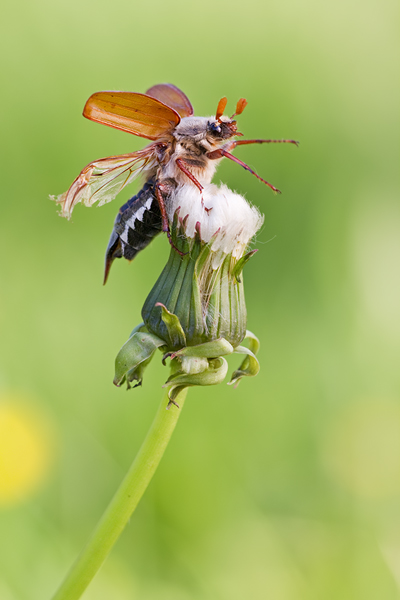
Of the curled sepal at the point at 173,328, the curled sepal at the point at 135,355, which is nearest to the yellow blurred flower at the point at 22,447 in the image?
the curled sepal at the point at 135,355

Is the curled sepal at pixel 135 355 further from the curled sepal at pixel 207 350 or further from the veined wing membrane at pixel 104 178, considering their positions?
the veined wing membrane at pixel 104 178

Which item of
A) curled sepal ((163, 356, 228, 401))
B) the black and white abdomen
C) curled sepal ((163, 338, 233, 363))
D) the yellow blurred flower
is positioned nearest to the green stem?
curled sepal ((163, 356, 228, 401))

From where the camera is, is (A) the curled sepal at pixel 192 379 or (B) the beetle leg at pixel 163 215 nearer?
(A) the curled sepal at pixel 192 379

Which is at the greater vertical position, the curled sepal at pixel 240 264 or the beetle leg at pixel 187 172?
the beetle leg at pixel 187 172

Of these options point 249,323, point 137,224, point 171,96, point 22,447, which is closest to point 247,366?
point 137,224

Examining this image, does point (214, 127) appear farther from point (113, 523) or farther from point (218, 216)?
point (113, 523)

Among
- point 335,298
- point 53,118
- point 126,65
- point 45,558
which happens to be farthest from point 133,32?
point 45,558

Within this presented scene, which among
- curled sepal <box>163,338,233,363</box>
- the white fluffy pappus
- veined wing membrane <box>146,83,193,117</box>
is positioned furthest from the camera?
veined wing membrane <box>146,83,193,117</box>

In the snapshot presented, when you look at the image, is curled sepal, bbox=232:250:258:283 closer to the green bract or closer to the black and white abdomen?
the green bract
